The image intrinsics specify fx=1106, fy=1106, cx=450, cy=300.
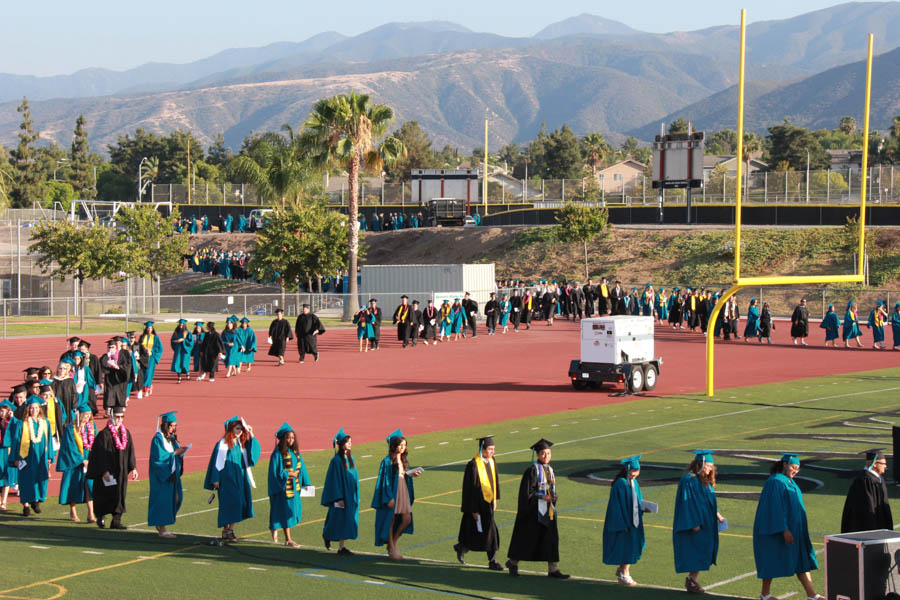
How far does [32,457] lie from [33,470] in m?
0.17

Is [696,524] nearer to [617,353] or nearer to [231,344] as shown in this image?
[617,353]

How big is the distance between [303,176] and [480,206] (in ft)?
54.8

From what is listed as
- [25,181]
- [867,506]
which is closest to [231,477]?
[867,506]

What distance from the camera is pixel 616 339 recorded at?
24594 mm

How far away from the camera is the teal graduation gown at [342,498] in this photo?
1161 cm

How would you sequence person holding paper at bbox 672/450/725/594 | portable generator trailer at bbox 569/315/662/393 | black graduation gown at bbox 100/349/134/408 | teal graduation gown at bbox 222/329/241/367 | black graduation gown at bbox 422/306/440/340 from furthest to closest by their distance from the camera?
black graduation gown at bbox 422/306/440/340
teal graduation gown at bbox 222/329/241/367
portable generator trailer at bbox 569/315/662/393
black graduation gown at bbox 100/349/134/408
person holding paper at bbox 672/450/725/594

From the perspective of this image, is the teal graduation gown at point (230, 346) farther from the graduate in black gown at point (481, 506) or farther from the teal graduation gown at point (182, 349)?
the graduate in black gown at point (481, 506)

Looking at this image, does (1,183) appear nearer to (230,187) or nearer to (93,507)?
(93,507)

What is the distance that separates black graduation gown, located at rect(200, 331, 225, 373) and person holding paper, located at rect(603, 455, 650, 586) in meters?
18.3

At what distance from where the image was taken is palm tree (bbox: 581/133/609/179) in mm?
126250

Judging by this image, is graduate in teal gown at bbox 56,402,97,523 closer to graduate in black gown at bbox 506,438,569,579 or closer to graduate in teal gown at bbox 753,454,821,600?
graduate in black gown at bbox 506,438,569,579

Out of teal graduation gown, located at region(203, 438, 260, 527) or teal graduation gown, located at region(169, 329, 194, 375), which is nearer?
teal graduation gown, located at region(203, 438, 260, 527)

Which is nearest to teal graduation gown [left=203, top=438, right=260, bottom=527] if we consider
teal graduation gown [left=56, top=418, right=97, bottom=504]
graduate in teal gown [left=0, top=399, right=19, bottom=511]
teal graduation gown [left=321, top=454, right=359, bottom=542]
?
teal graduation gown [left=321, top=454, right=359, bottom=542]

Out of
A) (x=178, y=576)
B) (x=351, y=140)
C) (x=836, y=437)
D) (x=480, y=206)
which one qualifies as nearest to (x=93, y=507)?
(x=178, y=576)
